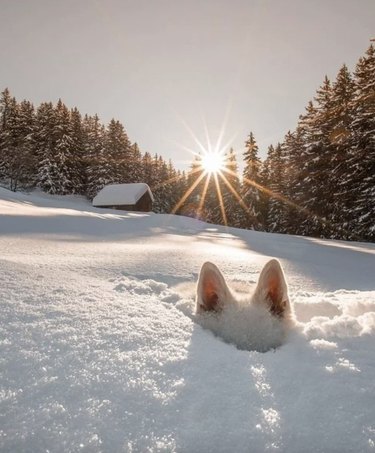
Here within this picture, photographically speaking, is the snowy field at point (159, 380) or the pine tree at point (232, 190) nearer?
the snowy field at point (159, 380)

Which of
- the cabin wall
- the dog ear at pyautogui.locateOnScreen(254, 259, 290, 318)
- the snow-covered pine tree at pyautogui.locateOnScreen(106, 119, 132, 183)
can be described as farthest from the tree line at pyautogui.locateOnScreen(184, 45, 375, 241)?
the snow-covered pine tree at pyautogui.locateOnScreen(106, 119, 132, 183)

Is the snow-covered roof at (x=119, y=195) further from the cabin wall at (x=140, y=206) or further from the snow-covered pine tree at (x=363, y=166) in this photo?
the snow-covered pine tree at (x=363, y=166)

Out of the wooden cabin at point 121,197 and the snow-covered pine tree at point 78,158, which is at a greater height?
the snow-covered pine tree at point 78,158

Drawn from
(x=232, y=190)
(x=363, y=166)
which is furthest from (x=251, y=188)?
(x=363, y=166)

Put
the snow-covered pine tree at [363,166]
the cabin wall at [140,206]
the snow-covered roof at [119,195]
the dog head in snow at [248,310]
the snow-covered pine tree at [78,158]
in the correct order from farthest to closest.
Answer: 1. the snow-covered pine tree at [78,158]
2. the cabin wall at [140,206]
3. the snow-covered roof at [119,195]
4. the snow-covered pine tree at [363,166]
5. the dog head in snow at [248,310]

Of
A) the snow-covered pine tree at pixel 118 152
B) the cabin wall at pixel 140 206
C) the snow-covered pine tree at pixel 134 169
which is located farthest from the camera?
the snow-covered pine tree at pixel 134 169

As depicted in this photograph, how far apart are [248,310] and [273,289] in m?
0.32

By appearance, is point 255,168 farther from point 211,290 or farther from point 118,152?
point 211,290

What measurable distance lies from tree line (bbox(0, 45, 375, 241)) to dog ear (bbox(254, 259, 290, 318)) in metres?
21.9

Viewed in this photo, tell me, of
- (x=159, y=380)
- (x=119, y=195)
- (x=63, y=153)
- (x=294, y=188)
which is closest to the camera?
(x=159, y=380)

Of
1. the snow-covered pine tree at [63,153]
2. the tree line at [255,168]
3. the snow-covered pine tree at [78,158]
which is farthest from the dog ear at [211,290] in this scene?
the snow-covered pine tree at [78,158]

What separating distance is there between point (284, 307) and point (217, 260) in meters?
3.06

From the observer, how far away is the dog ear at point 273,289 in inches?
83.4

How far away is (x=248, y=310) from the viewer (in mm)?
1963
